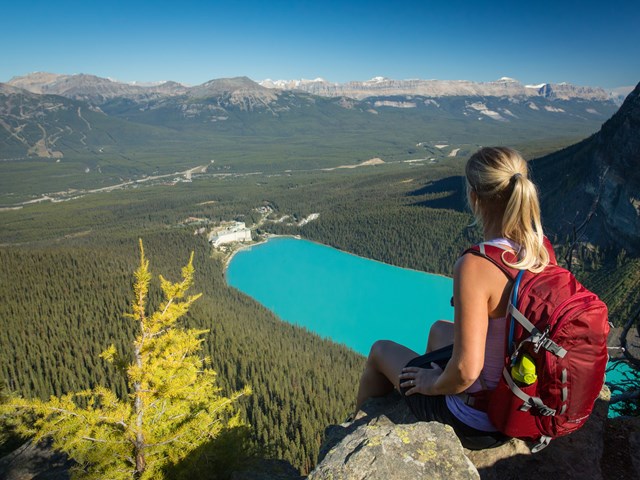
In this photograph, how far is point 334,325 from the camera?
235 feet

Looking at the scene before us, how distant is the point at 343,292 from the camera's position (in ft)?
281

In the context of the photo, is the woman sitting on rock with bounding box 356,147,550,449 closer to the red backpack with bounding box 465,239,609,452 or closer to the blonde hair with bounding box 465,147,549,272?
the blonde hair with bounding box 465,147,549,272

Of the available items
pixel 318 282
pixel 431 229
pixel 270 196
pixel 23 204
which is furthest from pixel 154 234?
pixel 23 204

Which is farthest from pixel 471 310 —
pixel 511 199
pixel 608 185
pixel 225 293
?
pixel 608 185

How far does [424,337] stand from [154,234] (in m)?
77.9

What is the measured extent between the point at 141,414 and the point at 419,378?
21.0ft

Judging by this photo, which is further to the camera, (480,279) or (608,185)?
(608,185)

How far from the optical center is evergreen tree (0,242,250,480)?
26.2 feet

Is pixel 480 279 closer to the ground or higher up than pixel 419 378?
higher up

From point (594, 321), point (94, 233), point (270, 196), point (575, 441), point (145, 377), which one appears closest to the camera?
point (594, 321)

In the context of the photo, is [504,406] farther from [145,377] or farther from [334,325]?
[334,325]

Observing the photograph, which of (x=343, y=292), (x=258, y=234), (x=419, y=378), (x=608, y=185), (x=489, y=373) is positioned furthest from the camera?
(x=258, y=234)

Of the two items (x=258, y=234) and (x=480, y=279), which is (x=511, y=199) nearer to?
(x=480, y=279)

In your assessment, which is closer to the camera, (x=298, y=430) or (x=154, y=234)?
(x=298, y=430)
